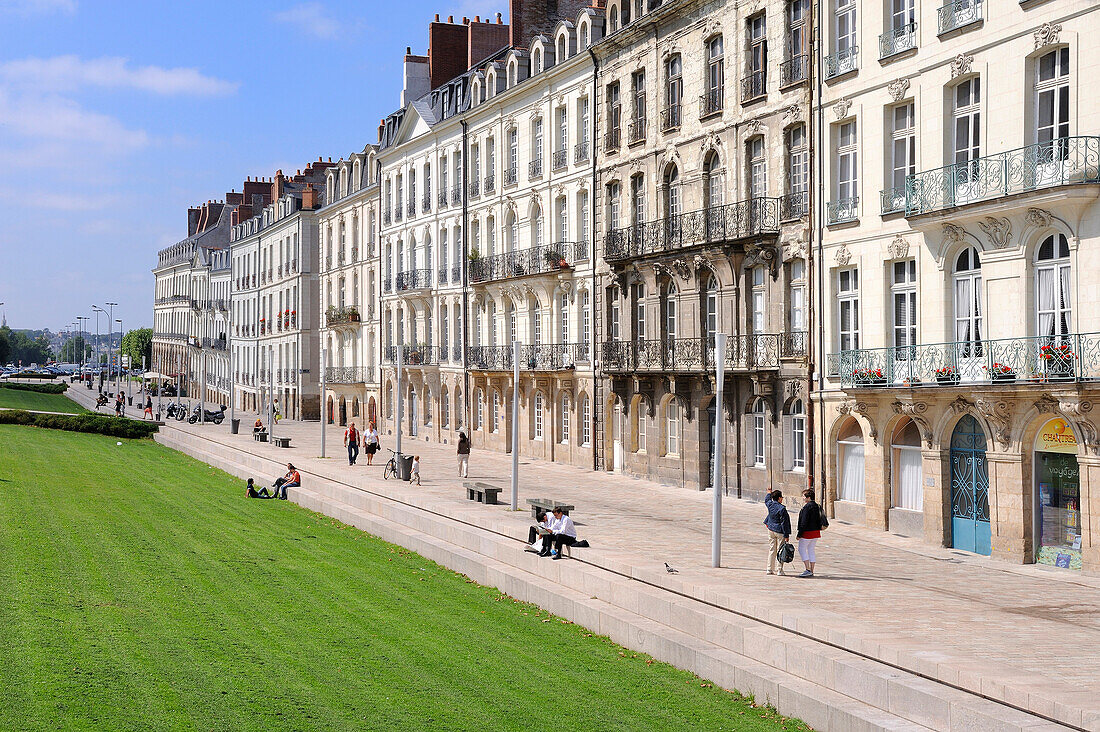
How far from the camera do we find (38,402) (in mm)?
84312

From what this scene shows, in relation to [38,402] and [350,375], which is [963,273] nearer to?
[350,375]

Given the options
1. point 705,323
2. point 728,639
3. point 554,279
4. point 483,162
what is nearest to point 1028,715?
point 728,639

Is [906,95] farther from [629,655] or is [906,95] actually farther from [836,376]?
[629,655]

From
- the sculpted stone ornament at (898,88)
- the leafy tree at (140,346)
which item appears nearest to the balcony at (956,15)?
the sculpted stone ornament at (898,88)

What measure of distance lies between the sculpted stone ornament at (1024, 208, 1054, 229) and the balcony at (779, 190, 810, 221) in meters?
7.99

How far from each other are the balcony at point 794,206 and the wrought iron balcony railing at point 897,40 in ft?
14.4

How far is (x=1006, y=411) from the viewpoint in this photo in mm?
22516

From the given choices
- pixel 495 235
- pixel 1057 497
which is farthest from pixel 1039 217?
pixel 495 235

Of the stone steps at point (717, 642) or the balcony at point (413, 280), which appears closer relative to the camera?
the stone steps at point (717, 642)

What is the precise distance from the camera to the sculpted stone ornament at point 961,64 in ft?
78.5

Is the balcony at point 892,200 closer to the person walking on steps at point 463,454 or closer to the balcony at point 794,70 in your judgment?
the balcony at point 794,70

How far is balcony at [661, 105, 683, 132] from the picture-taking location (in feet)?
118

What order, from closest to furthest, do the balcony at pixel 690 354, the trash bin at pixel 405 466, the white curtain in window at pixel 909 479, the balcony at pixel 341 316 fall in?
the white curtain in window at pixel 909 479, the balcony at pixel 690 354, the trash bin at pixel 405 466, the balcony at pixel 341 316

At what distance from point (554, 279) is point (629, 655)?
29.1 metres
